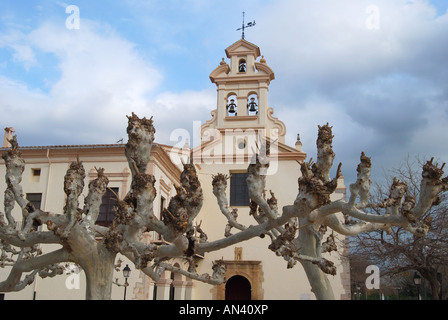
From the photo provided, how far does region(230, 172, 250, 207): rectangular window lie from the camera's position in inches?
786

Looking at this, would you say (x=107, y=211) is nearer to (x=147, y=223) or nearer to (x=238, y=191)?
(x=238, y=191)

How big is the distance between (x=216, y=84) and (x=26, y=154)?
29.9 feet

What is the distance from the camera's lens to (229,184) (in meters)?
20.3

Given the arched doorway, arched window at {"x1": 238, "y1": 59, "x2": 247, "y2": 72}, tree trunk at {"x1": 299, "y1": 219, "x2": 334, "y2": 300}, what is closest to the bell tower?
arched window at {"x1": 238, "y1": 59, "x2": 247, "y2": 72}

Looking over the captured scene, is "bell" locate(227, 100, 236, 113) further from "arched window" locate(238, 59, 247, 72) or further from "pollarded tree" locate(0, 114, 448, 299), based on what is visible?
"pollarded tree" locate(0, 114, 448, 299)

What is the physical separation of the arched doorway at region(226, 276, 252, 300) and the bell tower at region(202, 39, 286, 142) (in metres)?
6.69

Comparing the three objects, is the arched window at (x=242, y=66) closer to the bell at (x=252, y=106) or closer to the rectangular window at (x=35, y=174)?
Result: the bell at (x=252, y=106)

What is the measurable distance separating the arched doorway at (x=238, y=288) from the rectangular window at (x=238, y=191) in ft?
10.9

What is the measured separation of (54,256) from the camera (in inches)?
290

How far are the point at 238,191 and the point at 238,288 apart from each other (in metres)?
4.32

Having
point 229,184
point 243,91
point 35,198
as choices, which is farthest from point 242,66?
point 35,198

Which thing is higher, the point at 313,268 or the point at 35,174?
the point at 35,174
